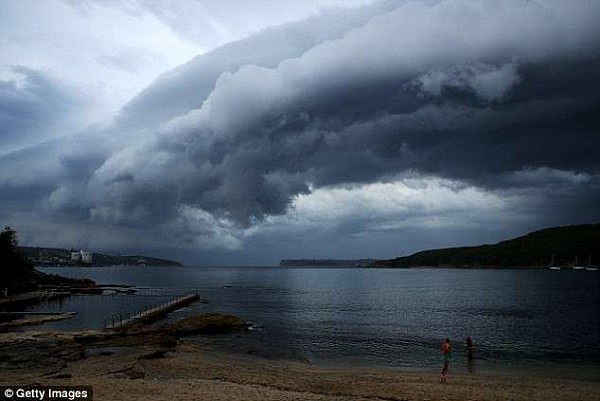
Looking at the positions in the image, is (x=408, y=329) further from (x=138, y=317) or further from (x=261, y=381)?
(x=261, y=381)

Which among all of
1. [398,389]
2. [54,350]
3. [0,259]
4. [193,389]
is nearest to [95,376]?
[193,389]

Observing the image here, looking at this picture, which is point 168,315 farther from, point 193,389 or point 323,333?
point 193,389

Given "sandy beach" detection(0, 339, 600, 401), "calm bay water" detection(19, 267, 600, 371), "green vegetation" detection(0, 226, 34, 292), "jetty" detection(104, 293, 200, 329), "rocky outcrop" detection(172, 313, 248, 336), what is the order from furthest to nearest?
1. "green vegetation" detection(0, 226, 34, 292)
2. "jetty" detection(104, 293, 200, 329)
3. "rocky outcrop" detection(172, 313, 248, 336)
4. "calm bay water" detection(19, 267, 600, 371)
5. "sandy beach" detection(0, 339, 600, 401)

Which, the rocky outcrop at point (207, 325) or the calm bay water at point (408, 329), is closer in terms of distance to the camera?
the calm bay water at point (408, 329)

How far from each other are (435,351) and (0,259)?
92.0 meters

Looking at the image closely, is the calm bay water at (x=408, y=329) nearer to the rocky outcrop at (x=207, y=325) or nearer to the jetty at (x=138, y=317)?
the jetty at (x=138, y=317)

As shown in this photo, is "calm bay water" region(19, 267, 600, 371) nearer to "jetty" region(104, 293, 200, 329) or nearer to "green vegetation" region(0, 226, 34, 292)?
"jetty" region(104, 293, 200, 329)

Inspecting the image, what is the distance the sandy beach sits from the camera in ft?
95.2

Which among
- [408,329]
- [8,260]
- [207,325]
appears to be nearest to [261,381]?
[207,325]

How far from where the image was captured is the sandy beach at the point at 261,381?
2902 centimetres

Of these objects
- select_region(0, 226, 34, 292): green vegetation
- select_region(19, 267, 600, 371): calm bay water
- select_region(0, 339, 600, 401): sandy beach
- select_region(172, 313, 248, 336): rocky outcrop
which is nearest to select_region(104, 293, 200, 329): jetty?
select_region(19, 267, 600, 371): calm bay water

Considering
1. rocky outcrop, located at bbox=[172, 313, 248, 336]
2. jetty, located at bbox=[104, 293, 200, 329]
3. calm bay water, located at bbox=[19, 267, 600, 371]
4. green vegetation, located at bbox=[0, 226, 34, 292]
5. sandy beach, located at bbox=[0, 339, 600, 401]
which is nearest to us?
sandy beach, located at bbox=[0, 339, 600, 401]

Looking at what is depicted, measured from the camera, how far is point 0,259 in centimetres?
10206

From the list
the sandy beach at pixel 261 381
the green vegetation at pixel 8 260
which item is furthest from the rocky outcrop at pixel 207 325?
the green vegetation at pixel 8 260
